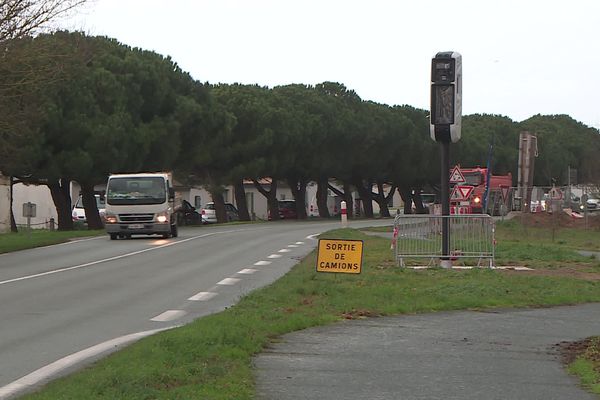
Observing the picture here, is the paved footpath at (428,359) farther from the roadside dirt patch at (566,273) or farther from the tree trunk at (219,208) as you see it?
the tree trunk at (219,208)

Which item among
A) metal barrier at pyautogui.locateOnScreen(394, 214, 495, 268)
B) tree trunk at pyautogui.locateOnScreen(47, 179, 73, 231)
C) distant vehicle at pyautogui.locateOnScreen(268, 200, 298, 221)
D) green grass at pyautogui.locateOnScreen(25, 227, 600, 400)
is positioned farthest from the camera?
distant vehicle at pyautogui.locateOnScreen(268, 200, 298, 221)

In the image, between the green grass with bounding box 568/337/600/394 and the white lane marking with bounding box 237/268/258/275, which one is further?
the white lane marking with bounding box 237/268/258/275

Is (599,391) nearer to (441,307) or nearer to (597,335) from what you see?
(597,335)

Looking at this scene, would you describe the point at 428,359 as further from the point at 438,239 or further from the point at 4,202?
the point at 4,202

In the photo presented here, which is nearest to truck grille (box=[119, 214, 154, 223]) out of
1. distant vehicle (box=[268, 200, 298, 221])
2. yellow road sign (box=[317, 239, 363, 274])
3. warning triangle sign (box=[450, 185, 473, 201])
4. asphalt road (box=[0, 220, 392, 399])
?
asphalt road (box=[0, 220, 392, 399])

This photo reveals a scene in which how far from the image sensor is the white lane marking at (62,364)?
7.40 m

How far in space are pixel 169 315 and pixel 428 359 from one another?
4.60 meters

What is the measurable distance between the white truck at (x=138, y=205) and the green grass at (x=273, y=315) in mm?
11531

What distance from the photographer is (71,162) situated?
42875mm

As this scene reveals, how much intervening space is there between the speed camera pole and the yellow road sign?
461cm

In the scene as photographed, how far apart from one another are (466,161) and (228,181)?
3704cm

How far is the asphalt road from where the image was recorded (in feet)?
30.7

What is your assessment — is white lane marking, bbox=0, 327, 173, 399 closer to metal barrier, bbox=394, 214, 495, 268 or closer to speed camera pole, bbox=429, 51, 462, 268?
speed camera pole, bbox=429, 51, 462, 268

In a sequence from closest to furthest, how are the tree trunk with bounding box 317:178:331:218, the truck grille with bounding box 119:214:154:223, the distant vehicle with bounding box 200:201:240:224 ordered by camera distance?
the truck grille with bounding box 119:214:154:223
the distant vehicle with bounding box 200:201:240:224
the tree trunk with bounding box 317:178:331:218
